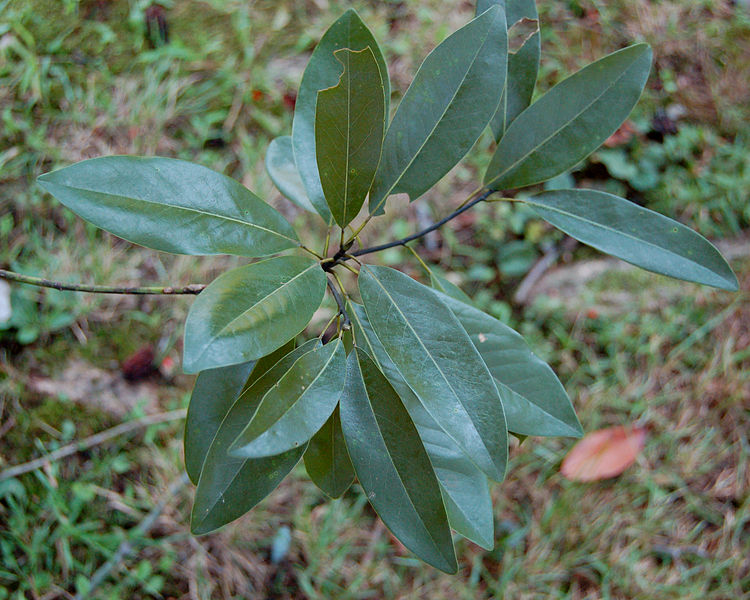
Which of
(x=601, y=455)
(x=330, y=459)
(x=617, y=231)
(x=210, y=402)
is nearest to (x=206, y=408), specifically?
(x=210, y=402)

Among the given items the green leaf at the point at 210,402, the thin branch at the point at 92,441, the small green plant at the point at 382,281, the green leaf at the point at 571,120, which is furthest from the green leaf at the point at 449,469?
the thin branch at the point at 92,441

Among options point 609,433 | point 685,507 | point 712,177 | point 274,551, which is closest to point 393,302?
point 274,551

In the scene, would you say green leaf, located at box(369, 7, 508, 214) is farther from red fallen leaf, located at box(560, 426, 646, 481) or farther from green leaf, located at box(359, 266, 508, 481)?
red fallen leaf, located at box(560, 426, 646, 481)

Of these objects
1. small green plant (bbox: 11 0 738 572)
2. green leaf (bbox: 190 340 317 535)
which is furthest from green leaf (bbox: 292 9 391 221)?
green leaf (bbox: 190 340 317 535)

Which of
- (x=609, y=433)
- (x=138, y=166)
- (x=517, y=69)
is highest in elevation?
(x=517, y=69)

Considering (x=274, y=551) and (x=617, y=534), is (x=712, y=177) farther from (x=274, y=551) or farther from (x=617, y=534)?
(x=274, y=551)

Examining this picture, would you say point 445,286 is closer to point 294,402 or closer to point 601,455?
point 294,402
